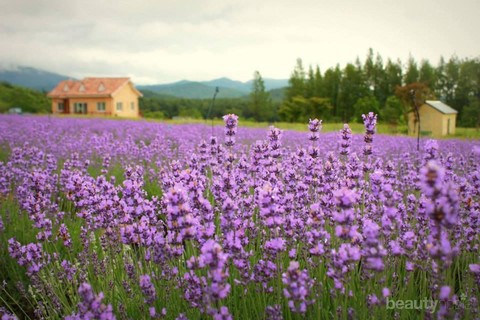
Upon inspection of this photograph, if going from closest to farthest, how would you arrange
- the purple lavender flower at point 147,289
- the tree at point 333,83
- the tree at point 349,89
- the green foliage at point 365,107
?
the purple lavender flower at point 147,289, the green foliage at point 365,107, the tree at point 349,89, the tree at point 333,83

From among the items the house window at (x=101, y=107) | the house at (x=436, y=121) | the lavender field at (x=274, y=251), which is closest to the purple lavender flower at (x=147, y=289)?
the lavender field at (x=274, y=251)

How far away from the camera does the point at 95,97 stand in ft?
130

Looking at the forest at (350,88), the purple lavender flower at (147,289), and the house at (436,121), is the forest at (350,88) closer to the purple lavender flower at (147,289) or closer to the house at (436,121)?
the house at (436,121)

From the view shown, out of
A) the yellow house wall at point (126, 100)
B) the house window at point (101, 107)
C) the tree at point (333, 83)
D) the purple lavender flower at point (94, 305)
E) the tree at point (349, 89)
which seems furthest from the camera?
the tree at point (333, 83)

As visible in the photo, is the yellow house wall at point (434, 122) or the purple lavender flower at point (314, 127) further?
the yellow house wall at point (434, 122)

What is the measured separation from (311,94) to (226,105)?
23.8 meters

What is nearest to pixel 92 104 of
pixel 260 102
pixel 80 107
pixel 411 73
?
pixel 80 107

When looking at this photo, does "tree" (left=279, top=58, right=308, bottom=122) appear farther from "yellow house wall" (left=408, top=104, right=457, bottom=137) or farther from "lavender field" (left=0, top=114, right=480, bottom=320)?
"lavender field" (left=0, top=114, right=480, bottom=320)

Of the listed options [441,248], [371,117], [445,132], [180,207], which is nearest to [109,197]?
[180,207]

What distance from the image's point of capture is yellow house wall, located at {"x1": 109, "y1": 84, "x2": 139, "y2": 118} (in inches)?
1547

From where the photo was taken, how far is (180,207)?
72.3 inches

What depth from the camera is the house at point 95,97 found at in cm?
3903

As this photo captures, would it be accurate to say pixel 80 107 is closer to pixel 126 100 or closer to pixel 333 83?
pixel 126 100

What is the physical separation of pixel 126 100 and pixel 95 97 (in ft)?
11.2
